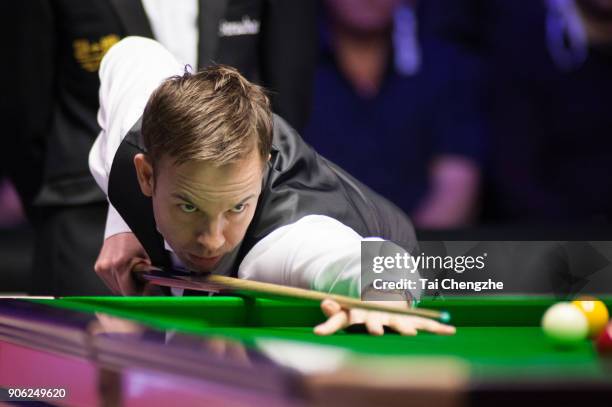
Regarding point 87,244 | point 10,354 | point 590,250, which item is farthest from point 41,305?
point 590,250

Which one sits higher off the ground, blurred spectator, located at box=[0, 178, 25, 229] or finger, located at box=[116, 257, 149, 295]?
blurred spectator, located at box=[0, 178, 25, 229]

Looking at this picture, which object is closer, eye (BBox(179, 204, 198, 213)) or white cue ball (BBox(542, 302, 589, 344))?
white cue ball (BBox(542, 302, 589, 344))

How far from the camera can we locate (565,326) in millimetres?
2281

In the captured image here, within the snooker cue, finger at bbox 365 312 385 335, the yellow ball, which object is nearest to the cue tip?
the snooker cue

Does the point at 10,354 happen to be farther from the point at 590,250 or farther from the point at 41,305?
the point at 590,250

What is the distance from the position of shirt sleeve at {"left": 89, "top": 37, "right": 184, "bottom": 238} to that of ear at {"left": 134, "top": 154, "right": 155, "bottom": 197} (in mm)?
123

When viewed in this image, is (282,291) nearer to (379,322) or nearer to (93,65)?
(379,322)

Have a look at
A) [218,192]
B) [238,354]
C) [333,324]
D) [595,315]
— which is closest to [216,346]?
[238,354]

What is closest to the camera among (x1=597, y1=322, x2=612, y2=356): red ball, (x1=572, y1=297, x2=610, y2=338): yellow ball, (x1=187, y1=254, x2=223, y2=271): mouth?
(x1=597, y1=322, x2=612, y2=356): red ball

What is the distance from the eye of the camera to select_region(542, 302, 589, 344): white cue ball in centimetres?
227

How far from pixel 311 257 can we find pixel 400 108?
2.29 metres

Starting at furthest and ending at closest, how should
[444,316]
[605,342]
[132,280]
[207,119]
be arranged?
[132,280] < [207,119] < [444,316] < [605,342]

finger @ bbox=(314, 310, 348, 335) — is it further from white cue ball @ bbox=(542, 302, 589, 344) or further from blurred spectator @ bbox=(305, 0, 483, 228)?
blurred spectator @ bbox=(305, 0, 483, 228)

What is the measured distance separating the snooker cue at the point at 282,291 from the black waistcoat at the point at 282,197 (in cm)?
17
